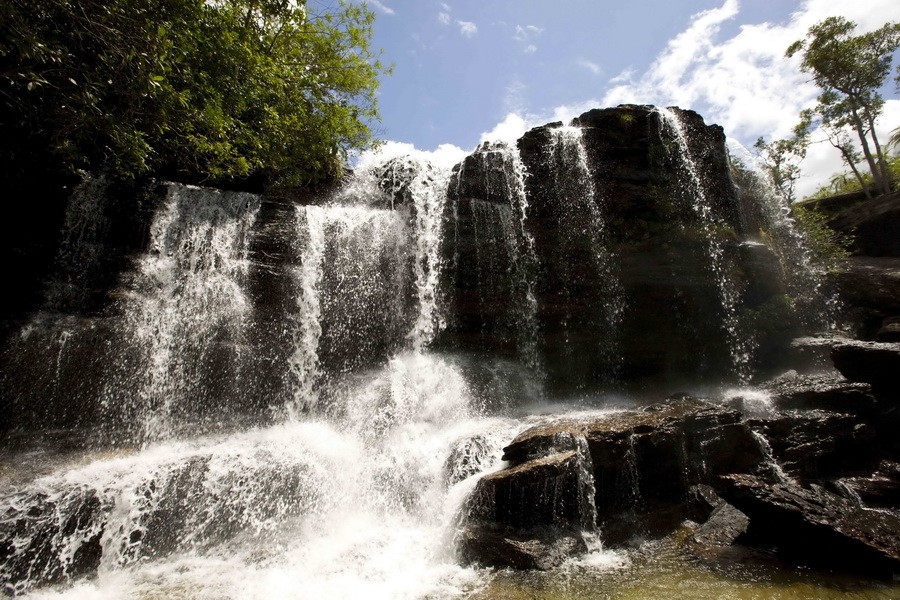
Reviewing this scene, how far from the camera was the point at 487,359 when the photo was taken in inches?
514

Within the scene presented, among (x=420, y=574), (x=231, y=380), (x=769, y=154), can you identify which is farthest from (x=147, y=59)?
(x=769, y=154)

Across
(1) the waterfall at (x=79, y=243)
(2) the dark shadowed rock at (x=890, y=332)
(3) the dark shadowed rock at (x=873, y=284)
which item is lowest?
(2) the dark shadowed rock at (x=890, y=332)

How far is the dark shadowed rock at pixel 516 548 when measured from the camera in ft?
20.1

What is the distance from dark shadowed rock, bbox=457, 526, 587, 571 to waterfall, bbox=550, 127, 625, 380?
297 inches

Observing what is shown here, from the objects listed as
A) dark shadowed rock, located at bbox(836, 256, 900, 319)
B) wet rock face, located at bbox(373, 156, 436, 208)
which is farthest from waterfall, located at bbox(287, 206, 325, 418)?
dark shadowed rock, located at bbox(836, 256, 900, 319)

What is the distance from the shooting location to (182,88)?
37.1 feet

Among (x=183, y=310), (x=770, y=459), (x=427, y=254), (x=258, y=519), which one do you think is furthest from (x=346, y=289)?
(x=770, y=459)

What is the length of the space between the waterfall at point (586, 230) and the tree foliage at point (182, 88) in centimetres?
697

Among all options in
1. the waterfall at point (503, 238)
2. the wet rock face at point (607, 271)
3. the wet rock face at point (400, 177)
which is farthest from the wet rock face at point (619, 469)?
the wet rock face at point (400, 177)

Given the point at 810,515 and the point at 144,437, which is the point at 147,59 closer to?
the point at 144,437

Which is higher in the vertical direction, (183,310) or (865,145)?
(865,145)

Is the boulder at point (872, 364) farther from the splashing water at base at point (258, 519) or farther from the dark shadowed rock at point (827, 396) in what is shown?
the splashing water at base at point (258, 519)

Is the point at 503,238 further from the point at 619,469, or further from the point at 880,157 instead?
the point at 880,157

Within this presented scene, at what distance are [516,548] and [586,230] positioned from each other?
997 centimetres
